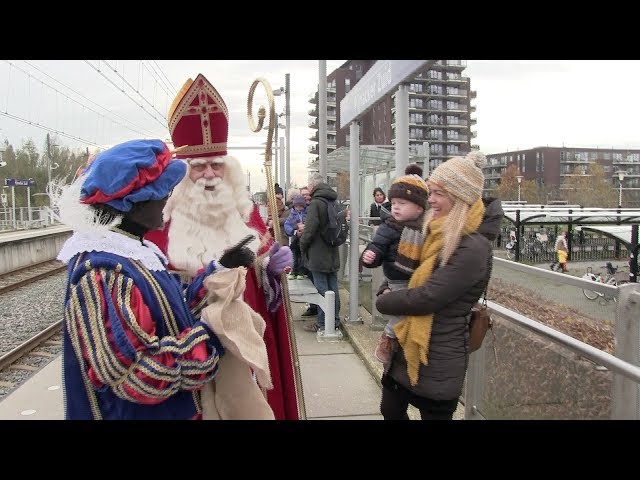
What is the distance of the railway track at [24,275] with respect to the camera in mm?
11398

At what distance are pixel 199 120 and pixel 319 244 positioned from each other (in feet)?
11.2

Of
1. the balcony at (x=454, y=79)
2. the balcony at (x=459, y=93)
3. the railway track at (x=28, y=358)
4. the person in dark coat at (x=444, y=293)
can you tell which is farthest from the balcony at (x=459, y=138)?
the person in dark coat at (x=444, y=293)

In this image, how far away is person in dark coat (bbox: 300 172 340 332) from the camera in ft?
18.5

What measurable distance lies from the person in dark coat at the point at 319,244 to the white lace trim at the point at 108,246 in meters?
4.15

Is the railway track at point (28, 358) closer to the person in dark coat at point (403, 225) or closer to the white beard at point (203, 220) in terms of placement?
the white beard at point (203, 220)

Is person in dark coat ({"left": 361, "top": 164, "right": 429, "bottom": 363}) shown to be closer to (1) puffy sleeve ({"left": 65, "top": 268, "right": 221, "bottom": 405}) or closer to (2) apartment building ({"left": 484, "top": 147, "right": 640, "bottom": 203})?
(1) puffy sleeve ({"left": 65, "top": 268, "right": 221, "bottom": 405})

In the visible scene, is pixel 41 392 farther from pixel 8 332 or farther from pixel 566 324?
pixel 566 324

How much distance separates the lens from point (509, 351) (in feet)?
8.72

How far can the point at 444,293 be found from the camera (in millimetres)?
1986

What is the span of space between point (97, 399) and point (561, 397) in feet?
6.22

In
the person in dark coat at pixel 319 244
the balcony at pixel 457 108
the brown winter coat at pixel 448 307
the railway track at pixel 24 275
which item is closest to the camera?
the brown winter coat at pixel 448 307

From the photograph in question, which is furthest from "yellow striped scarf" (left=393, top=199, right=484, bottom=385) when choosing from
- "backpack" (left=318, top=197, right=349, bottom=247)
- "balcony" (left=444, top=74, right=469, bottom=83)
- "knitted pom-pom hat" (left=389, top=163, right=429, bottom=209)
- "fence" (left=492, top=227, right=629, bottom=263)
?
"balcony" (left=444, top=74, right=469, bottom=83)

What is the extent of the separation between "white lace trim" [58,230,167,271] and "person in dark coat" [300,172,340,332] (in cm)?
415

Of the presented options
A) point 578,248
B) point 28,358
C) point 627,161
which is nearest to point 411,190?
point 28,358
